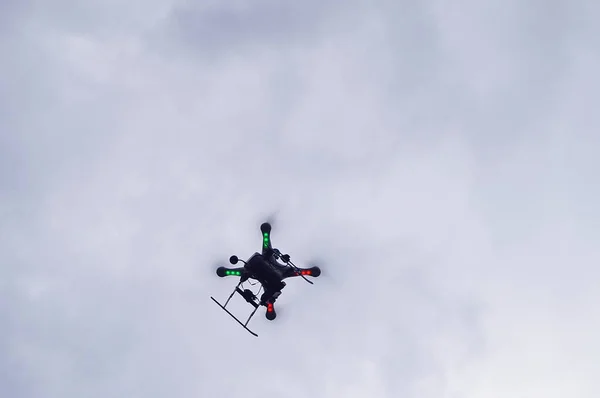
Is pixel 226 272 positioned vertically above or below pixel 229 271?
below
